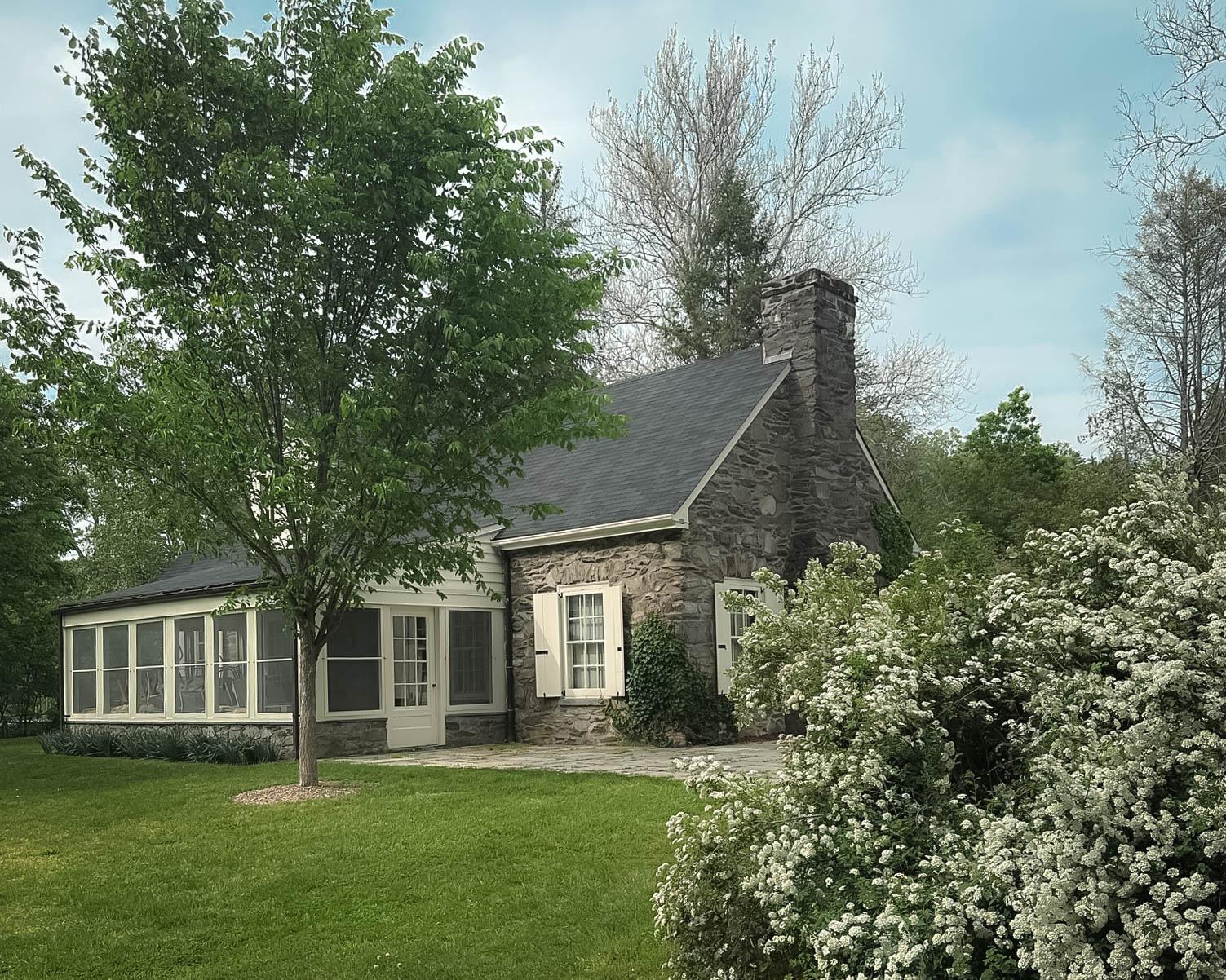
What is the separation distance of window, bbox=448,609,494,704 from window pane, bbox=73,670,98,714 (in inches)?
266

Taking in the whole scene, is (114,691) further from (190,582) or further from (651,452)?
(651,452)

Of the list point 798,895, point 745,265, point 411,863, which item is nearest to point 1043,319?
point 745,265

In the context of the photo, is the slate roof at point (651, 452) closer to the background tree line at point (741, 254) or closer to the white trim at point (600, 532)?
the white trim at point (600, 532)

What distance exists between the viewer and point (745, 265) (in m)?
25.7

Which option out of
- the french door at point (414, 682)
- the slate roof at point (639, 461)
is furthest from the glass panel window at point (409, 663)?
the slate roof at point (639, 461)

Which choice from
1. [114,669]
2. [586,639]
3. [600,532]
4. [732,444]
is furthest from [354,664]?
[114,669]

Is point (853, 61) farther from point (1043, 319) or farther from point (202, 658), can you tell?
point (202, 658)

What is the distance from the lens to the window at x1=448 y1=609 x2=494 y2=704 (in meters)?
15.2

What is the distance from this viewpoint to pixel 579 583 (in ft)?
48.9

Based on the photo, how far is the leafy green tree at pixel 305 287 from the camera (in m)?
9.83

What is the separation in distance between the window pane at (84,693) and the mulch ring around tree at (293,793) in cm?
886

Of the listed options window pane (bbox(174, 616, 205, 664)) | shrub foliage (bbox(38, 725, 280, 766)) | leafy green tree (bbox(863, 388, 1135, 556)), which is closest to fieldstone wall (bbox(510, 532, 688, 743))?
shrub foliage (bbox(38, 725, 280, 766))

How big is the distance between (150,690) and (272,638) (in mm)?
3690

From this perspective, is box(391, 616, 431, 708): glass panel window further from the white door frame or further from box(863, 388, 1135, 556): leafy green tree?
box(863, 388, 1135, 556): leafy green tree
